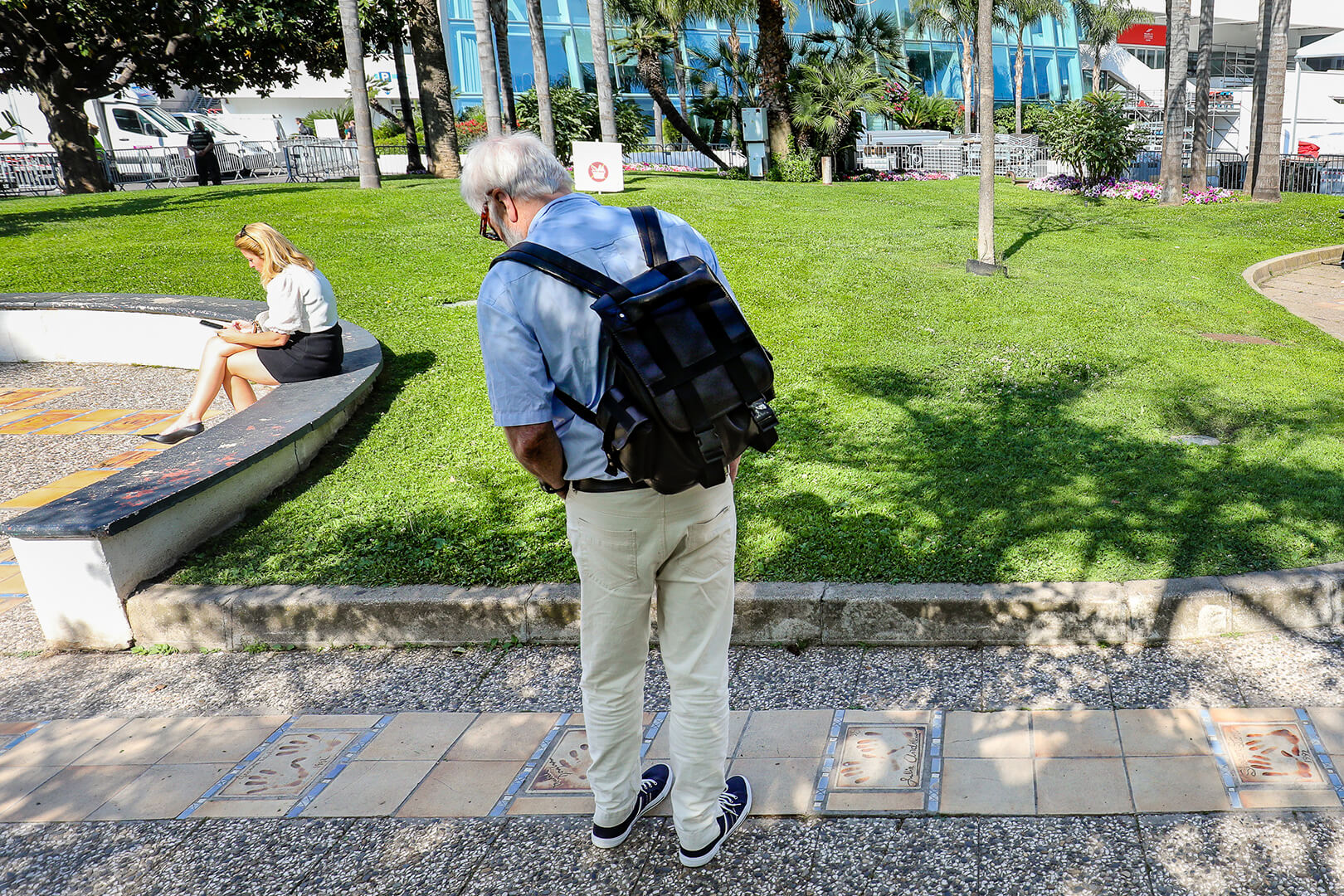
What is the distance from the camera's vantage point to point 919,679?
3.70 meters

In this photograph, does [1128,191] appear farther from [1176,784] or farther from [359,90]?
[1176,784]

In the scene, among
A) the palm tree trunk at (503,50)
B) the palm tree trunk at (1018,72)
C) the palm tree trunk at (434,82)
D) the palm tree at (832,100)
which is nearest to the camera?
the palm tree trunk at (434,82)

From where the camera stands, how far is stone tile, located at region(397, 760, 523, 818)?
3100 mm

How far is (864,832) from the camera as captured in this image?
2.87 m

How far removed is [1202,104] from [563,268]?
77.2 ft

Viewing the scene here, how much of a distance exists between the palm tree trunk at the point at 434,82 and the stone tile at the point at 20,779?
20.0 metres

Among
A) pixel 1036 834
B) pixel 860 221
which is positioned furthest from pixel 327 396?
pixel 860 221

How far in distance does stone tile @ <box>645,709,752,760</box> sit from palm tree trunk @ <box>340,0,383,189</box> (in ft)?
54.2

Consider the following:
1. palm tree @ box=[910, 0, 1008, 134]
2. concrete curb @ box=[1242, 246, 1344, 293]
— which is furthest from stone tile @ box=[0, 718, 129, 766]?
palm tree @ box=[910, 0, 1008, 134]

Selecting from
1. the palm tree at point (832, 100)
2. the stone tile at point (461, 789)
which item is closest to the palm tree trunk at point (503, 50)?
the palm tree at point (832, 100)

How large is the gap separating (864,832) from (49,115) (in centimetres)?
2343

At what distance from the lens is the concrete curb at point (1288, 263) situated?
12.7 m

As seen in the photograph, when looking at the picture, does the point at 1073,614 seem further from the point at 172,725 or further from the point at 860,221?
the point at 860,221
